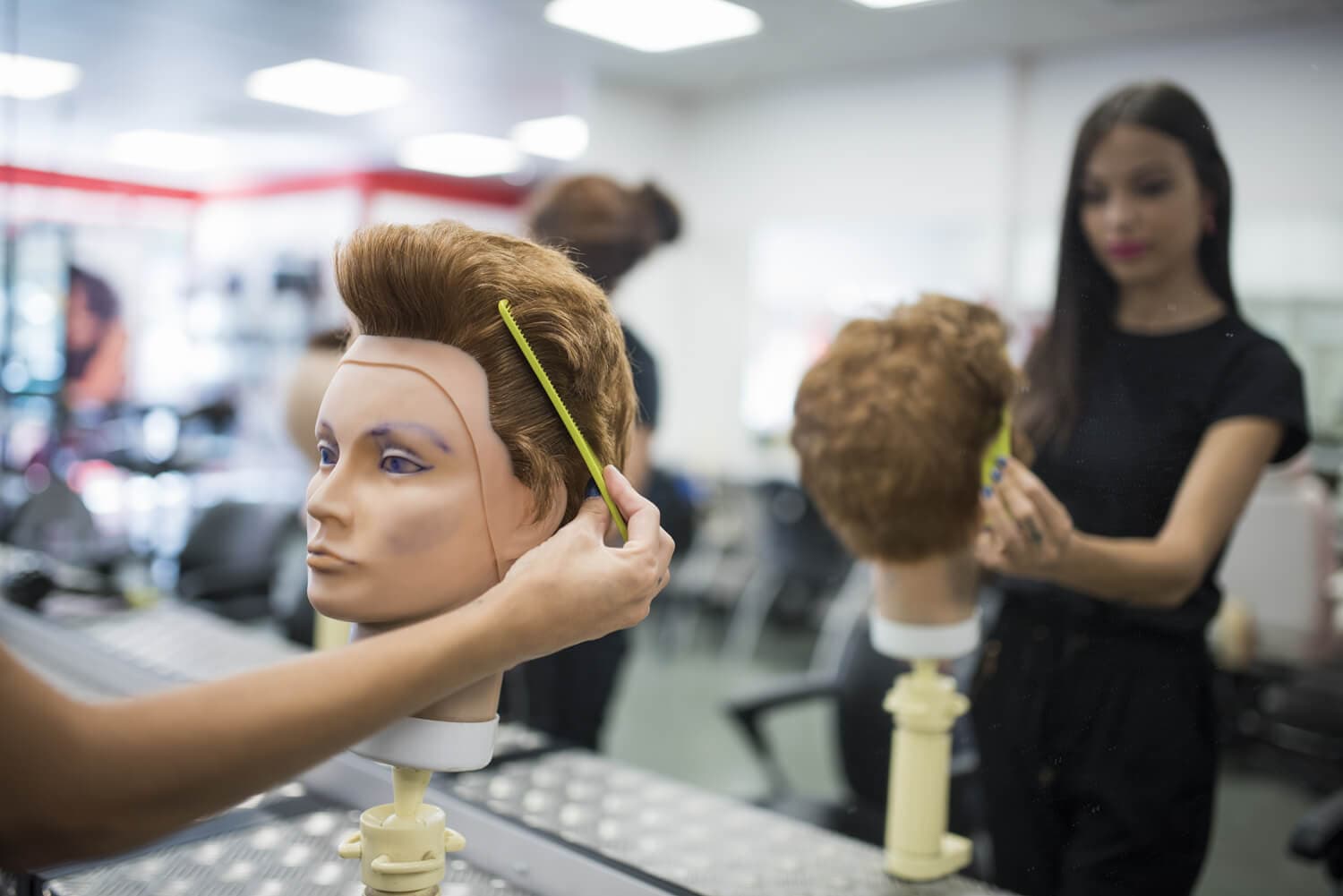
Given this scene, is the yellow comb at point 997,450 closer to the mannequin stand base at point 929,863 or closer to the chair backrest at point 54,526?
the mannequin stand base at point 929,863

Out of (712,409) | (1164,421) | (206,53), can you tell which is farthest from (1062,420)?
(206,53)

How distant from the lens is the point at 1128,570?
113 centimetres

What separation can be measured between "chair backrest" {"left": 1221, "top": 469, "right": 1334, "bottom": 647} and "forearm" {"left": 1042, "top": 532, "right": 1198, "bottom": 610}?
0.11 metres

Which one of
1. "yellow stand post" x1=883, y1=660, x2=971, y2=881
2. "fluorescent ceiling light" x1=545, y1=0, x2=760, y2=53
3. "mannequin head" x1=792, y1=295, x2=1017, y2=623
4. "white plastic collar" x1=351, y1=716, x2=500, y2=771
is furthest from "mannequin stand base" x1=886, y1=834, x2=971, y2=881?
"fluorescent ceiling light" x1=545, y1=0, x2=760, y2=53

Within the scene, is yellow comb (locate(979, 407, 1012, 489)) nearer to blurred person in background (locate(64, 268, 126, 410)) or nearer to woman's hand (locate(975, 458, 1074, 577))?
woman's hand (locate(975, 458, 1074, 577))

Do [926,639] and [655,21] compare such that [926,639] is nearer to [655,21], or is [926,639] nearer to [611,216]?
[611,216]

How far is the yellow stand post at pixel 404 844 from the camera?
2.72 ft

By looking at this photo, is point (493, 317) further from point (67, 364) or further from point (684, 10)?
point (67, 364)

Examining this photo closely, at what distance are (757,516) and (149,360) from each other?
2726 millimetres

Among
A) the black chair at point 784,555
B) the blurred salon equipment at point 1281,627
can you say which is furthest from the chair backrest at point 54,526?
the blurred salon equipment at point 1281,627

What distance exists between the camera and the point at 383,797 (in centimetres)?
112

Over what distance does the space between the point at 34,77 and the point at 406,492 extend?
9.46 feet

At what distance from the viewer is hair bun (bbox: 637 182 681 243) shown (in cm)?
183

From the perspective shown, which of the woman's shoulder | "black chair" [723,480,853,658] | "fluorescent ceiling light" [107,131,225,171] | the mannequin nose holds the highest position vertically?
"fluorescent ceiling light" [107,131,225,171]
